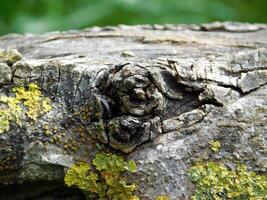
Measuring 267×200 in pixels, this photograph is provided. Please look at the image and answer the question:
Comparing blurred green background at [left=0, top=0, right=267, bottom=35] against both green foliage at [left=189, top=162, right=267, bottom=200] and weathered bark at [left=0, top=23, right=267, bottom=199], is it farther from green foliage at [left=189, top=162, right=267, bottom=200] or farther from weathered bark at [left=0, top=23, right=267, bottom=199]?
green foliage at [left=189, top=162, right=267, bottom=200]

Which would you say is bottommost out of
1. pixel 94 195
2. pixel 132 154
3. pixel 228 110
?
pixel 94 195

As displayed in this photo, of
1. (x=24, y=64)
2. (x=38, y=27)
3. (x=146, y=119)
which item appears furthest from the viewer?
(x=38, y=27)

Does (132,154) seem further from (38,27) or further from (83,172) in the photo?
(38,27)

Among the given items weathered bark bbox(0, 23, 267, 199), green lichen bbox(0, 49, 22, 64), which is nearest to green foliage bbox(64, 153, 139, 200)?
weathered bark bbox(0, 23, 267, 199)

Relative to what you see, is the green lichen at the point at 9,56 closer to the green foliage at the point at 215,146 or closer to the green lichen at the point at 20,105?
the green lichen at the point at 20,105

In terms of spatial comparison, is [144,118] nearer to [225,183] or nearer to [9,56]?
[225,183]

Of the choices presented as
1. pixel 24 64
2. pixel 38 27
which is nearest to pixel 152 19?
pixel 38 27
